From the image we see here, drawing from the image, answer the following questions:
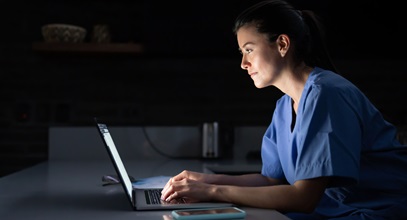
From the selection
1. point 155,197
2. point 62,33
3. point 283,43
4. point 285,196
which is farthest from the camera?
point 62,33

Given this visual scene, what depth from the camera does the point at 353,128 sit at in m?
1.14

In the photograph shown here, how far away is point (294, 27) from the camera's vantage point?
52.2 inches

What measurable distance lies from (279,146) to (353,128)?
15.1 inches

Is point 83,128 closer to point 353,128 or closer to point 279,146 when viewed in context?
point 279,146

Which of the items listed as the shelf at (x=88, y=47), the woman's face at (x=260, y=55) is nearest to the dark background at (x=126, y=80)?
the shelf at (x=88, y=47)

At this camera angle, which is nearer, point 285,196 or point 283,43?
point 285,196

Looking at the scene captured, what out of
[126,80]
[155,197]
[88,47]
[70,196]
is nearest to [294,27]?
[155,197]

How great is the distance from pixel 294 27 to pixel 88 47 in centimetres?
137

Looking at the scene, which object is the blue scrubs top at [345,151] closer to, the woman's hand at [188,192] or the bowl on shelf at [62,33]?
the woman's hand at [188,192]

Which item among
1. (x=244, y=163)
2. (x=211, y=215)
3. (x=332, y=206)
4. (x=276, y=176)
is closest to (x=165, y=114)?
(x=244, y=163)

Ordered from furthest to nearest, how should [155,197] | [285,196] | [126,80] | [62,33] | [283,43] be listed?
[126,80]
[62,33]
[283,43]
[155,197]
[285,196]

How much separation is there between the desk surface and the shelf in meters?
0.64

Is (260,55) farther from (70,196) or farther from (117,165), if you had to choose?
(70,196)

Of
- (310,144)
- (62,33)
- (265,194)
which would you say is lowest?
(265,194)
